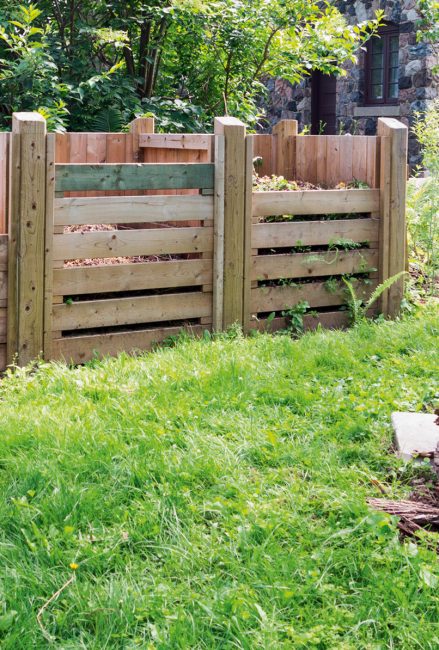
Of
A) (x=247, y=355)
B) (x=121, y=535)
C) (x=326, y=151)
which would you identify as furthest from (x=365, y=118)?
(x=121, y=535)

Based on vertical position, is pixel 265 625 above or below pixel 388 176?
below

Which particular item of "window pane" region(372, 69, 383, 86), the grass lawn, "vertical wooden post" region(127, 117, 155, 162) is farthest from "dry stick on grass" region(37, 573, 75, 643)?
"window pane" region(372, 69, 383, 86)

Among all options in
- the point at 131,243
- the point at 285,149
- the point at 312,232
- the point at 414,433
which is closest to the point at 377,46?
the point at 285,149

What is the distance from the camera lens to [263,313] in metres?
7.21

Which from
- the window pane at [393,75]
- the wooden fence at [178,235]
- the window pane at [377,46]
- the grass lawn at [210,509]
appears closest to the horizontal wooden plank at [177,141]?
the wooden fence at [178,235]

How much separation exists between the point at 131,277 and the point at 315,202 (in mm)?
1721

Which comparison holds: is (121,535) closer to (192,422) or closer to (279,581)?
(279,581)

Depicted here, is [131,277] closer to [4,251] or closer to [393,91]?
[4,251]

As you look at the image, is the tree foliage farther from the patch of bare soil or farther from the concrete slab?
the patch of bare soil

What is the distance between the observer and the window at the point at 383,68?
17.2 metres

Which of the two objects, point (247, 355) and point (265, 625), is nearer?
point (265, 625)

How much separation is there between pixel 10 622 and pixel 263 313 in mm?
4515

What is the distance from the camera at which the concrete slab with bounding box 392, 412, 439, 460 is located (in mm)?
4242

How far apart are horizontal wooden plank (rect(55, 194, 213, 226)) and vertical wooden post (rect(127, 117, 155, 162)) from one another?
142 cm
